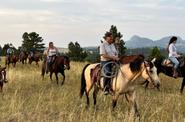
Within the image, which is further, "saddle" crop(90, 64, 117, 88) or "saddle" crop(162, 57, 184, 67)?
"saddle" crop(162, 57, 184, 67)

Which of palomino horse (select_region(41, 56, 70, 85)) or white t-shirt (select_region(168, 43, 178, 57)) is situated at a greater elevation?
white t-shirt (select_region(168, 43, 178, 57))

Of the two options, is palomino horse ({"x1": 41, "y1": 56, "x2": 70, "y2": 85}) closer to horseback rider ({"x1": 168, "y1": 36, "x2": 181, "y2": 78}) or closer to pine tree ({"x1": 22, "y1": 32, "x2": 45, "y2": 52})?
horseback rider ({"x1": 168, "y1": 36, "x2": 181, "y2": 78})

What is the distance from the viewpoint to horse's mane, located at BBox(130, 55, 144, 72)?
40.7 feet

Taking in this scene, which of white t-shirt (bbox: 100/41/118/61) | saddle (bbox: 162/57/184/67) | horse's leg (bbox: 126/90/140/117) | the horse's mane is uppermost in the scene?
white t-shirt (bbox: 100/41/118/61)

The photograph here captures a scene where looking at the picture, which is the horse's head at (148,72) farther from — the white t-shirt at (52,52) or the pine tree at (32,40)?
the pine tree at (32,40)

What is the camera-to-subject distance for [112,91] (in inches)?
516

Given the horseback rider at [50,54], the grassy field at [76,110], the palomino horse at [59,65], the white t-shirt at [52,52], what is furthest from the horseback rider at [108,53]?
the palomino horse at [59,65]

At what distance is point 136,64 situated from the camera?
1245cm

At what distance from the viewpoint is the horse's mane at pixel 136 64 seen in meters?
12.4

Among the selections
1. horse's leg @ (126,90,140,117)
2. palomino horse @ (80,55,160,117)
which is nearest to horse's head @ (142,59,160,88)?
palomino horse @ (80,55,160,117)

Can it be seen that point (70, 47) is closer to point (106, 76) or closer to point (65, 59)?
point (65, 59)

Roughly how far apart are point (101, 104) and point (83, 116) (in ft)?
9.65

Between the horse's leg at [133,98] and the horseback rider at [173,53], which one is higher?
the horseback rider at [173,53]

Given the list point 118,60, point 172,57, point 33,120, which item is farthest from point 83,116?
point 172,57
